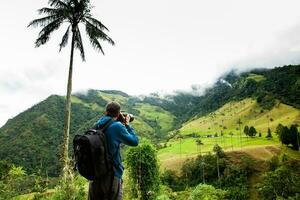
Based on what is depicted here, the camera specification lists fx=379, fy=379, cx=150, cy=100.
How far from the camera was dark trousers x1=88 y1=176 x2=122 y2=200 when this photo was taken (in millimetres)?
4977

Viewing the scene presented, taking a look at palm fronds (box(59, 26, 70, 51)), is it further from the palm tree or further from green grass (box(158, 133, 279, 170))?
green grass (box(158, 133, 279, 170))

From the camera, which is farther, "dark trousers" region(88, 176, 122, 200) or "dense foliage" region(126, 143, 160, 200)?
"dense foliage" region(126, 143, 160, 200)

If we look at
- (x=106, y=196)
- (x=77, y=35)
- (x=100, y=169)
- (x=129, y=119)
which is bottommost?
(x=106, y=196)

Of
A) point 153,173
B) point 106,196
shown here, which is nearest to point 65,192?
point 106,196

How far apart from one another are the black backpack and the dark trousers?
101mm

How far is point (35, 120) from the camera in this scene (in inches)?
6781

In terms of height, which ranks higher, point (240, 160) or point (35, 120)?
point (35, 120)

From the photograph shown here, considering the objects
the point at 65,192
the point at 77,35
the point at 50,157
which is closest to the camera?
the point at 65,192

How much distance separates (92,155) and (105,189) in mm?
556

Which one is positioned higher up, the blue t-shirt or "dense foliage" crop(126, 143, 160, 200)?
the blue t-shirt

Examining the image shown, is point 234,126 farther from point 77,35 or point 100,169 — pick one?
point 100,169

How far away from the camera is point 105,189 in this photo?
4980 millimetres

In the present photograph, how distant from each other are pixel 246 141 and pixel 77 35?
12740 centimetres

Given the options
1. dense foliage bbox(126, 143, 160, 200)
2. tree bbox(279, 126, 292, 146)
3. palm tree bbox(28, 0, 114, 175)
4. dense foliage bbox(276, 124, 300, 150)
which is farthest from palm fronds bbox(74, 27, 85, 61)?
tree bbox(279, 126, 292, 146)
